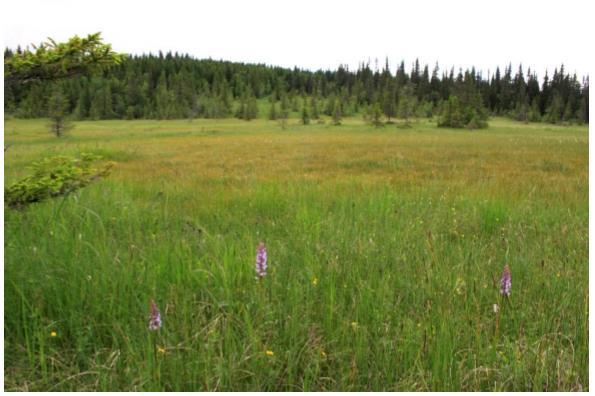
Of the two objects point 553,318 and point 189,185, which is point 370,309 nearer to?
point 553,318

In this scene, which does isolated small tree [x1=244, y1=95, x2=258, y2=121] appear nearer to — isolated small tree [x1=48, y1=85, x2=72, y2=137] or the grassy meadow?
isolated small tree [x1=48, y1=85, x2=72, y2=137]

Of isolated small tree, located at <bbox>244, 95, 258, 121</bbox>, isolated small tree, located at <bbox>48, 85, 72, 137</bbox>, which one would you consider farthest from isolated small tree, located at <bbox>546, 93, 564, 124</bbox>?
isolated small tree, located at <bbox>48, 85, 72, 137</bbox>

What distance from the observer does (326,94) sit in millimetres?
134250

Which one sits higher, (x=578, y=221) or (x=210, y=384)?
(x=578, y=221)

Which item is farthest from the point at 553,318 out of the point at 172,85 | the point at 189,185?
the point at 172,85

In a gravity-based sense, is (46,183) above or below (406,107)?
below

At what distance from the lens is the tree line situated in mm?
54531

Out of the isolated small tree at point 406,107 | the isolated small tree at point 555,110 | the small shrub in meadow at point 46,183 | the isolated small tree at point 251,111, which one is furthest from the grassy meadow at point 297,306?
the isolated small tree at point 251,111

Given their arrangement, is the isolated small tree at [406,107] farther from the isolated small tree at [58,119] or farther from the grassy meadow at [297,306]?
the grassy meadow at [297,306]

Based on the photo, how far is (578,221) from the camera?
5168mm

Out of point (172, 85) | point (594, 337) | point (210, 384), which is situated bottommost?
point (210, 384)

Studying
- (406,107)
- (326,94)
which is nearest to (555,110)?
(406,107)

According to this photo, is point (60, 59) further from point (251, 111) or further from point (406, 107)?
point (251, 111)

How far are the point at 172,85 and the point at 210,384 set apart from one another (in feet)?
317
